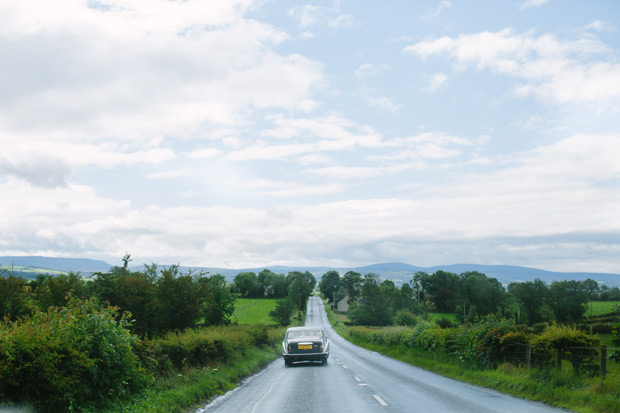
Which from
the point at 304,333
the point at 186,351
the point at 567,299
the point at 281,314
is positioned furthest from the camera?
the point at 281,314

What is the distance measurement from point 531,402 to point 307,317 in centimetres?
13299

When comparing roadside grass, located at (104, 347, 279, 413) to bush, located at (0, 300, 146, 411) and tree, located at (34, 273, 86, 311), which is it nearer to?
bush, located at (0, 300, 146, 411)

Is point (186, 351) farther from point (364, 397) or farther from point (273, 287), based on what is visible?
point (273, 287)

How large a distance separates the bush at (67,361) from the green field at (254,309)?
320 ft

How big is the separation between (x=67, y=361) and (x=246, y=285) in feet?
525

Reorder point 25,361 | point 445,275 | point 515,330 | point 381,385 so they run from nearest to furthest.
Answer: point 25,361
point 381,385
point 515,330
point 445,275

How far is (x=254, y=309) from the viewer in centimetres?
13712

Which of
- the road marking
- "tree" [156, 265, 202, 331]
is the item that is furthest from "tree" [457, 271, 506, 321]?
the road marking

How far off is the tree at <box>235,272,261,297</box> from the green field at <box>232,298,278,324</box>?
359 cm

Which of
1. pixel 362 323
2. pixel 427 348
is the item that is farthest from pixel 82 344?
pixel 362 323

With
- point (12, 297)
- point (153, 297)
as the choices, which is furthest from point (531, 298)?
point (12, 297)

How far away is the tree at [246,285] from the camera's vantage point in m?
165

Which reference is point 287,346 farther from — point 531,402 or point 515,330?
point 531,402

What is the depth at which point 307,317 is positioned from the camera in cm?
14238
